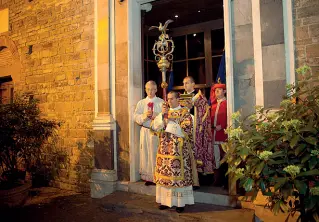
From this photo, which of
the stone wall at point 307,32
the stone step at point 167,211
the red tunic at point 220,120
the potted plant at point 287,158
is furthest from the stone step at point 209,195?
the stone wall at point 307,32

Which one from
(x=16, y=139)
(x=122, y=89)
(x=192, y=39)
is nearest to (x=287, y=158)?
(x=122, y=89)

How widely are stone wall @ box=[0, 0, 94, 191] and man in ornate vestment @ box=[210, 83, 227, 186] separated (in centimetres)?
273

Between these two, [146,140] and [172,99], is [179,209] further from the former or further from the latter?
[172,99]

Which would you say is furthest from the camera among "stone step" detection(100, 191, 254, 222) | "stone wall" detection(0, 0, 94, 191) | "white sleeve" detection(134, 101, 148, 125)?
"stone wall" detection(0, 0, 94, 191)

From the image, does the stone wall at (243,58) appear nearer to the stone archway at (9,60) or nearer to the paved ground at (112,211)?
the paved ground at (112,211)

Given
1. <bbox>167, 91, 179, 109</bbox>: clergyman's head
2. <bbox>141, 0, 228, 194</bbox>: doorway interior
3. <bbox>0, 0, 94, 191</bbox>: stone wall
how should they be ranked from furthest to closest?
<bbox>141, 0, 228, 194</bbox>: doorway interior
<bbox>0, 0, 94, 191</bbox>: stone wall
<bbox>167, 91, 179, 109</bbox>: clergyman's head

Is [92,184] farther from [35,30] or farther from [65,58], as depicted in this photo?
[35,30]

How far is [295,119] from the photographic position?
2.14m

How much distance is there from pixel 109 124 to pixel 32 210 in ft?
6.89

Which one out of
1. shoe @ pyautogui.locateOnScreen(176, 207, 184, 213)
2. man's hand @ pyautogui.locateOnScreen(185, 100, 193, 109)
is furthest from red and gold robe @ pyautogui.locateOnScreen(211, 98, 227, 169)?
shoe @ pyautogui.locateOnScreen(176, 207, 184, 213)

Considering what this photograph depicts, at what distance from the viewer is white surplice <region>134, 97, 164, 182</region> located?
4.76 metres

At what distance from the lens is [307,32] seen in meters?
3.76

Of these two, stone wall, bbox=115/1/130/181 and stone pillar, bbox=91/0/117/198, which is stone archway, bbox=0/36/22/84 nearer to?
stone pillar, bbox=91/0/117/198

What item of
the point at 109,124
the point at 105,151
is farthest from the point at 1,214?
the point at 109,124
